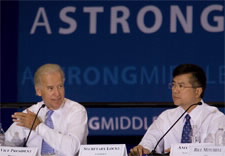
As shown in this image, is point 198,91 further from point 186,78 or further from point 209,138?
point 209,138

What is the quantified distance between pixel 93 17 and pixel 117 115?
846mm

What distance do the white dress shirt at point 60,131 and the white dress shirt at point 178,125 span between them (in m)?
0.39

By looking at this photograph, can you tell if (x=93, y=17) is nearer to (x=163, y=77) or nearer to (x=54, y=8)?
(x=54, y=8)

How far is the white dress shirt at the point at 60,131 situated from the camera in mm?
3960

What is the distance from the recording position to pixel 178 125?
4172mm

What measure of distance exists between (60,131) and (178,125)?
73 centimetres

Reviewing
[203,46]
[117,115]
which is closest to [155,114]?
[117,115]

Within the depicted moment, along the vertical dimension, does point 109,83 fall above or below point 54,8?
below

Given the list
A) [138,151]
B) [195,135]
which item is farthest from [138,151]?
[195,135]

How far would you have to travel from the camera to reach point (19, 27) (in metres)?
5.80

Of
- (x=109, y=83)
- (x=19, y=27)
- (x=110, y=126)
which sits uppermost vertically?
(x=19, y=27)

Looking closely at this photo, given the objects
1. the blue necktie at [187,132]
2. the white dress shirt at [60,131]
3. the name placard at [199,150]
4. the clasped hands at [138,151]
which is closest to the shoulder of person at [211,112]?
the blue necktie at [187,132]

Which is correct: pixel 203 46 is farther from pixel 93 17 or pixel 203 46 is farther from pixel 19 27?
pixel 19 27

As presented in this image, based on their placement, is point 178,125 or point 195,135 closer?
Answer: point 195,135
